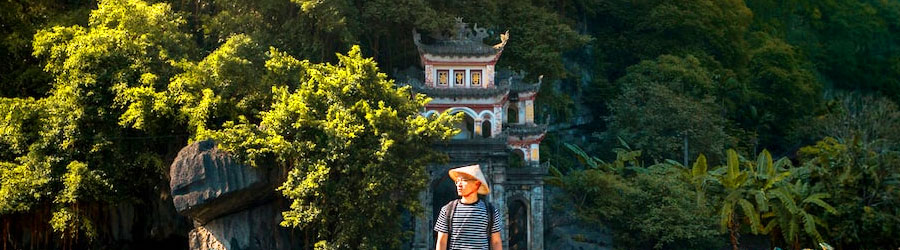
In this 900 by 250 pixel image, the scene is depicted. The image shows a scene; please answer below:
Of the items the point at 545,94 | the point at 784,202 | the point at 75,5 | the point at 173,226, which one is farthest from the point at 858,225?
the point at 75,5

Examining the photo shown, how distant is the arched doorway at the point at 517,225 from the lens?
944 inches

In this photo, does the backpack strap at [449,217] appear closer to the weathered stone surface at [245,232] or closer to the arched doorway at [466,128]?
the weathered stone surface at [245,232]

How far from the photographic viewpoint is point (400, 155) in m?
19.6

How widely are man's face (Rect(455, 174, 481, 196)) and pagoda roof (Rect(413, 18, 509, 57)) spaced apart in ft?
50.4

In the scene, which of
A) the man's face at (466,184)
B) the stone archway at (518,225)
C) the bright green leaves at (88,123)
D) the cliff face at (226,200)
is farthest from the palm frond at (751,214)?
the man's face at (466,184)

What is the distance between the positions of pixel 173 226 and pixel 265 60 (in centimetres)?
412

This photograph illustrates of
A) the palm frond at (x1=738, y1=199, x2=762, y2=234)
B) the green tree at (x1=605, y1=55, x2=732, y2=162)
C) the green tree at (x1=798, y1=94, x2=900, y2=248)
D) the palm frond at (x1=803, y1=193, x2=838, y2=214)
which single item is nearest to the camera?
the green tree at (x1=798, y1=94, x2=900, y2=248)

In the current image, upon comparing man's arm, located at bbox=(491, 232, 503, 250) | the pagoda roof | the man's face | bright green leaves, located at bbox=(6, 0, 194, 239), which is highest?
the pagoda roof

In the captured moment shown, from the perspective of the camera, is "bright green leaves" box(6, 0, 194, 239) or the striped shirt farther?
"bright green leaves" box(6, 0, 194, 239)

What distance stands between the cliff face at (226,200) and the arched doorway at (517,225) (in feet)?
18.5

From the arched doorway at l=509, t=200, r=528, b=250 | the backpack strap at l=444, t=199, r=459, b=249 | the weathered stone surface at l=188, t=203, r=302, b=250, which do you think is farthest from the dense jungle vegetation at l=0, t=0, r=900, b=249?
the backpack strap at l=444, t=199, r=459, b=249

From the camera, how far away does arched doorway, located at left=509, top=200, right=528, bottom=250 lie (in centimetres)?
2399

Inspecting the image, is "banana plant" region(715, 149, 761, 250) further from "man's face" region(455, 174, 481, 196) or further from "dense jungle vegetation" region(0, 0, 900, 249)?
"man's face" region(455, 174, 481, 196)

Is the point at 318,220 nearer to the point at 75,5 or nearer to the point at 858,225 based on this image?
the point at 75,5
